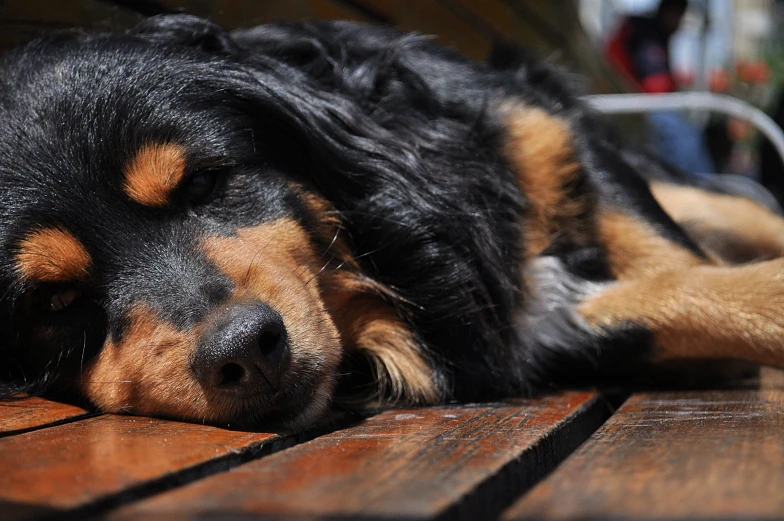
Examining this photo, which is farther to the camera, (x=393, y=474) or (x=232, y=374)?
(x=232, y=374)

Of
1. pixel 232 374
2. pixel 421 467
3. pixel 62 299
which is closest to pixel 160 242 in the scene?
pixel 62 299

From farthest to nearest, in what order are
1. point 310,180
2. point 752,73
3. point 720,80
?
point 752,73 < point 720,80 < point 310,180

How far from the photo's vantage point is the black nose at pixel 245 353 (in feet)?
5.03

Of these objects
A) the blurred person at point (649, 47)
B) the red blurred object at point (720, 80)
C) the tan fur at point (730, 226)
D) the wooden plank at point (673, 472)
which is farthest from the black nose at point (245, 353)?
the red blurred object at point (720, 80)

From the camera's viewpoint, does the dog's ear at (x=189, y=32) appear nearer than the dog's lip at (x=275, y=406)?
No

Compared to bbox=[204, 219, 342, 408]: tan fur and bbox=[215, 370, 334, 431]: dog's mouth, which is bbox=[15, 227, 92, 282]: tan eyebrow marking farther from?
bbox=[215, 370, 334, 431]: dog's mouth

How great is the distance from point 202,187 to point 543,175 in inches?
38.5

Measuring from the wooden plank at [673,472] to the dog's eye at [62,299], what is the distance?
1.11m

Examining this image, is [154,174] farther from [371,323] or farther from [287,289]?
[371,323]

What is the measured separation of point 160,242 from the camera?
178cm

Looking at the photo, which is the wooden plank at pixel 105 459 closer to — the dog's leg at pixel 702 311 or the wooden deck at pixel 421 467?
the wooden deck at pixel 421 467

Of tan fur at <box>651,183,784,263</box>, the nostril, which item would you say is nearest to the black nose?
the nostril

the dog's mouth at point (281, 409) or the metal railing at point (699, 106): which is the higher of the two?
the metal railing at point (699, 106)

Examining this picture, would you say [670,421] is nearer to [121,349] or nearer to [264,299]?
[264,299]
